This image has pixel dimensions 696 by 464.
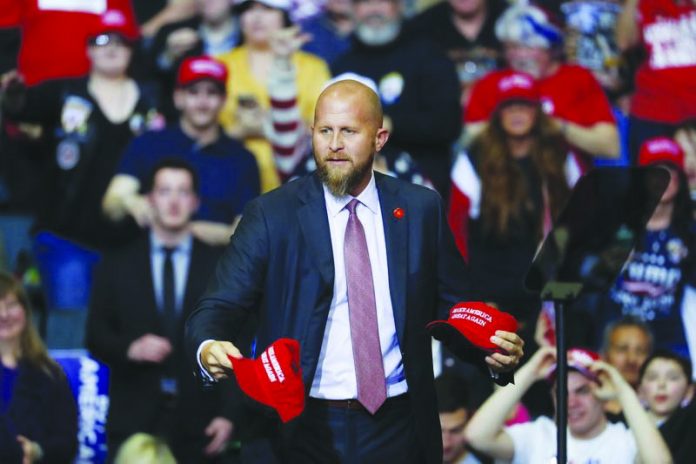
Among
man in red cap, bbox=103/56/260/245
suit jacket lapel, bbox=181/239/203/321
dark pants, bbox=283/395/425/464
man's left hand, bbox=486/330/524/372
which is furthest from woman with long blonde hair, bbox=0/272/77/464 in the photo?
man's left hand, bbox=486/330/524/372

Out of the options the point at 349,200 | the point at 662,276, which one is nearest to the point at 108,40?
the point at 662,276

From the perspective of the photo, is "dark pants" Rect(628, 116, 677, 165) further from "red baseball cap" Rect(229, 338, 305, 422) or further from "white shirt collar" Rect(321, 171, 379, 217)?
"red baseball cap" Rect(229, 338, 305, 422)

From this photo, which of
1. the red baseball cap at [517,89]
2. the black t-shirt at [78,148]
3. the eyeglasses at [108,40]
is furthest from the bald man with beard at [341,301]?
the eyeglasses at [108,40]

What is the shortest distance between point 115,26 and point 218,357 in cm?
464

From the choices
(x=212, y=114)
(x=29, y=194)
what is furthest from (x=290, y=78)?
(x=29, y=194)

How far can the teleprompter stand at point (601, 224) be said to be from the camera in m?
5.84

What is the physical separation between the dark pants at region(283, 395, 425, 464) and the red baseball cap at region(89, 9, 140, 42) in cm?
444

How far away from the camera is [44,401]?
21.7 ft

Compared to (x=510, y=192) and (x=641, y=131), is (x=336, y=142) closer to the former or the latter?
(x=510, y=192)

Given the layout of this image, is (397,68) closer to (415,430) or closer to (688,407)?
(688,407)

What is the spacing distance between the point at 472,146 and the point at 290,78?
3.52 ft

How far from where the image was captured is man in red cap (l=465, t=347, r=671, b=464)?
6.30 meters

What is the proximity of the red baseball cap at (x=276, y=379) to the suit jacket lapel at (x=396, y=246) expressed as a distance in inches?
20.1

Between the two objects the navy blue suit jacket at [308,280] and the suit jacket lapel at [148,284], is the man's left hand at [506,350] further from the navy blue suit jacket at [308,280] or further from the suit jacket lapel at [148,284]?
the suit jacket lapel at [148,284]
